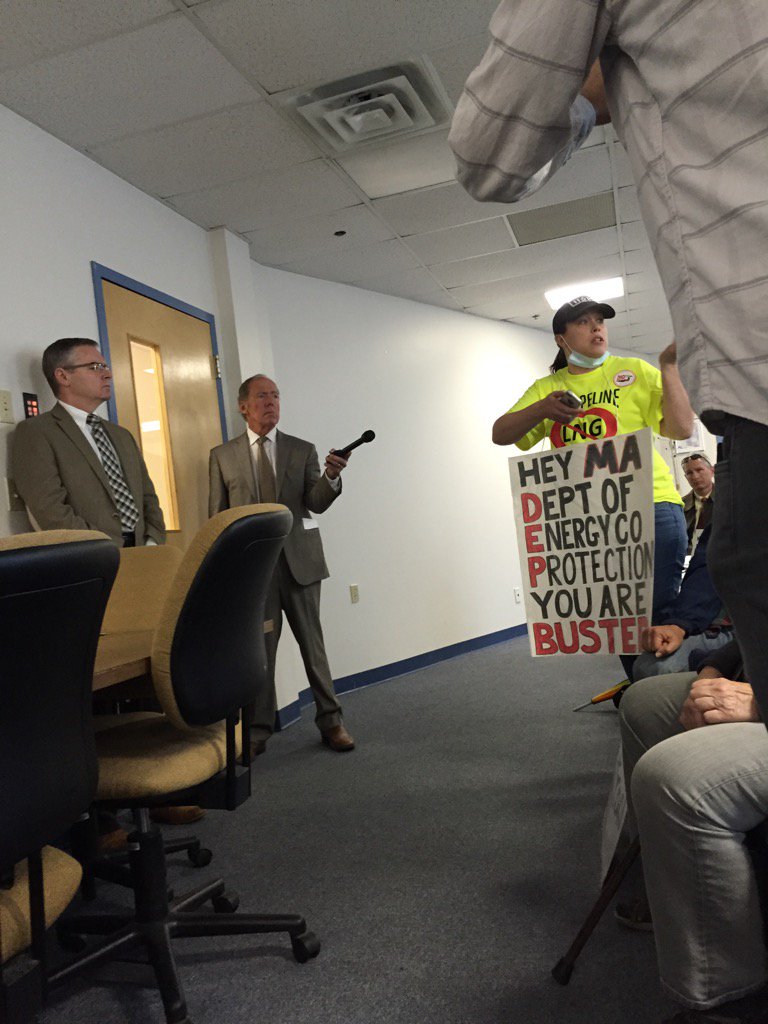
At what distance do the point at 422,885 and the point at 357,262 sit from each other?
→ 13.0ft

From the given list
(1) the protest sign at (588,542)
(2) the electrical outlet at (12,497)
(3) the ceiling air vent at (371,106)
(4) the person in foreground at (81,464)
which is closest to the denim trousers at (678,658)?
(1) the protest sign at (588,542)

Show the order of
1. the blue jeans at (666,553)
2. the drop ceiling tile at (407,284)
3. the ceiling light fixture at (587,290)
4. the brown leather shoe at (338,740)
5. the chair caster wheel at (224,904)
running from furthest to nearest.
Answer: the ceiling light fixture at (587,290)
the drop ceiling tile at (407,284)
the brown leather shoe at (338,740)
the blue jeans at (666,553)
the chair caster wheel at (224,904)

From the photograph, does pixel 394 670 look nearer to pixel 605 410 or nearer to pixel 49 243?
pixel 605 410

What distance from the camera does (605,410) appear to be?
2531 millimetres

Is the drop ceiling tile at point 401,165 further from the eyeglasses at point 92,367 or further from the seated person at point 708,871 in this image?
the seated person at point 708,871

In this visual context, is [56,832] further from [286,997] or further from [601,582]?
[601,582]

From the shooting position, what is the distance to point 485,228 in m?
4.84

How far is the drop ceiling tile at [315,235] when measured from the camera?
4.40m

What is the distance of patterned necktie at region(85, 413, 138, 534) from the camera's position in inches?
120

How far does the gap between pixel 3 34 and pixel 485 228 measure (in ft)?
9.51

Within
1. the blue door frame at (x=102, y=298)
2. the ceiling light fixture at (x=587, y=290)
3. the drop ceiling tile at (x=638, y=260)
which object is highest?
the drop ceiling tile at (x=638, y=260)

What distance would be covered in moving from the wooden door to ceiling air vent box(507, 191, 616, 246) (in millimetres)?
1973

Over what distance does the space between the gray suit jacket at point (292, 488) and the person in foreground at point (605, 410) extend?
4.30 ft

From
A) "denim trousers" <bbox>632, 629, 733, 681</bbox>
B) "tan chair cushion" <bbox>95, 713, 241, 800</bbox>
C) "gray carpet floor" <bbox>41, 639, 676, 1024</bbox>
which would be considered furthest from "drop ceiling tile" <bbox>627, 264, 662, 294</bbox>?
"tan chair cushion" <bbox>95, 713, 241, 800</bbox>
